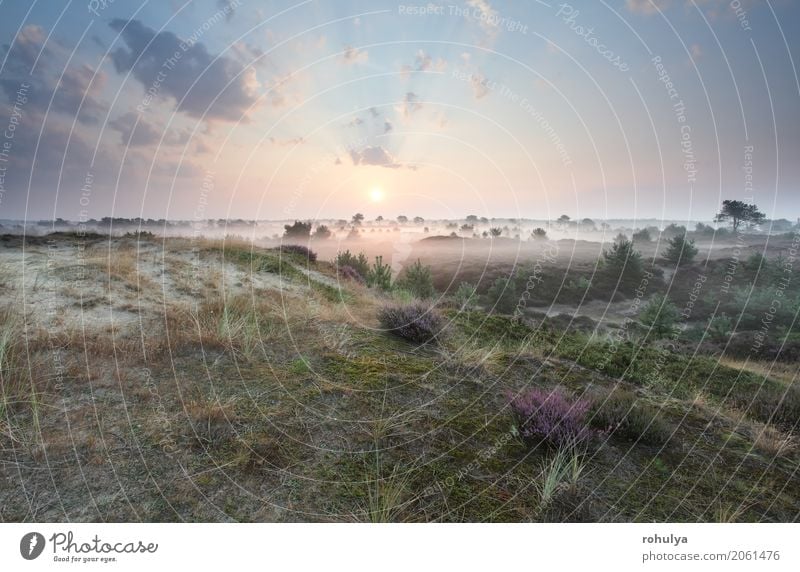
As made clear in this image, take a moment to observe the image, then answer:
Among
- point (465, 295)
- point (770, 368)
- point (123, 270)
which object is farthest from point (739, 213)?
point (123, 270)

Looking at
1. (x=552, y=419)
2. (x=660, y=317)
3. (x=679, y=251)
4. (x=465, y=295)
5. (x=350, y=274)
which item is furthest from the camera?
(x=350, y=274)

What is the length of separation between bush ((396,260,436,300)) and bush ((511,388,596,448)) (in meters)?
8.43

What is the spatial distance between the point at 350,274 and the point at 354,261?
1.60m

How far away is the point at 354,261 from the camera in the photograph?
1575 centimetres

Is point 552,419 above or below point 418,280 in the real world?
below

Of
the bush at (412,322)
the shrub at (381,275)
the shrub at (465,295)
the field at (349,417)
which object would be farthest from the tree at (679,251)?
the bush at (412,322)

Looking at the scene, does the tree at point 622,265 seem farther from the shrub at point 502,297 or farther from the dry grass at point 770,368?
the dry grass at point 770,368

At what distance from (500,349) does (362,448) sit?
3.50 metres

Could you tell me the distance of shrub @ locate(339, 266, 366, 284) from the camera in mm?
13828

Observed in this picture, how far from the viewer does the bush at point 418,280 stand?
1302 centimetres

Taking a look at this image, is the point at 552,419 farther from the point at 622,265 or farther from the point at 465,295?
the point at 622,265

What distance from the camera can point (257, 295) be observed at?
28.3ft

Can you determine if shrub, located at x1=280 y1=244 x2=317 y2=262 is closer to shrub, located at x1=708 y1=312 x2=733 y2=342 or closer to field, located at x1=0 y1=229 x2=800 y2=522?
field, located at x1=0 y1=229 x2=800 y2=522
